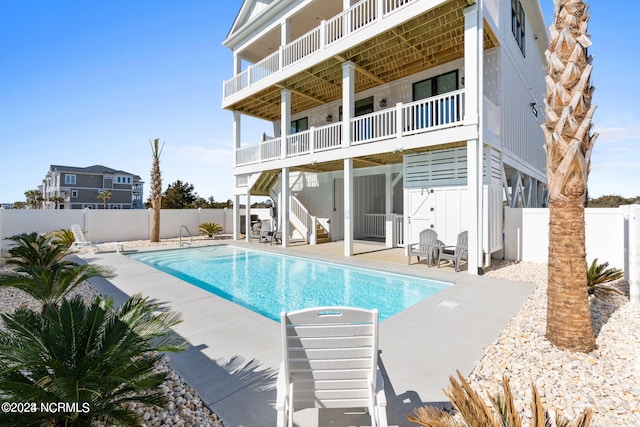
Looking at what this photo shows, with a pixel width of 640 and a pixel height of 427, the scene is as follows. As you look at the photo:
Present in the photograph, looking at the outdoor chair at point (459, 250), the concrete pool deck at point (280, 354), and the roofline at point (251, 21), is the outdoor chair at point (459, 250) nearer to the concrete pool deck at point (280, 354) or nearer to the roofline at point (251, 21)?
the concrete pool deck at point (280, 354)

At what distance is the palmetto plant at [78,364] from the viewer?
6.40ft

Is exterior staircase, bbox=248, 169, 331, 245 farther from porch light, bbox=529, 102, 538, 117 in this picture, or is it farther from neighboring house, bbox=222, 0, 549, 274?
porch light, bbox=529, 102, 538, 117

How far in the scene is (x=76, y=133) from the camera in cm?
2362

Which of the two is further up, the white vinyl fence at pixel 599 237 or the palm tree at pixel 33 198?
the palm tree at pixel 33 198

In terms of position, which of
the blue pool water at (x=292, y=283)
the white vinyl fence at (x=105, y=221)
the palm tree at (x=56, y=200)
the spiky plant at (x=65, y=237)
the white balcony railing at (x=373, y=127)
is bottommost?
the blue pool water at (x=292, y=283)

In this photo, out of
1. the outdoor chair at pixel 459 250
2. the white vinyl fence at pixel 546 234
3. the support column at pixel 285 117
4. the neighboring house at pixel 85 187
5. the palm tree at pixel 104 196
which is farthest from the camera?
the palm tree at pixel 104 196

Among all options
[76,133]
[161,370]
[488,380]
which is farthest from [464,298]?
[76,133]

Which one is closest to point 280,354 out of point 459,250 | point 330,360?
point 330,360

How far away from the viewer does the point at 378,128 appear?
441 inches

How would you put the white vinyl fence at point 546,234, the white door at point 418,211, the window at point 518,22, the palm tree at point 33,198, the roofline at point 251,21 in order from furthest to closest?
the palm tree at point 33,198
the roofline at point 251,21
the window at point 518,22
the white door at point 418,211
the white vinyl fence at point 546,234

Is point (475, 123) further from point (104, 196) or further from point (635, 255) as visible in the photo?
point (104, 196)

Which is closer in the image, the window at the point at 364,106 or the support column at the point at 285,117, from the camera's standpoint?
the support column at the point at 285,117

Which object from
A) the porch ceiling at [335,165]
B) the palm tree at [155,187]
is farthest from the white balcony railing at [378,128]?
the palm tree at [155,187]

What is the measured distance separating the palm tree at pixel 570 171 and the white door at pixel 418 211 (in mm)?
6456
